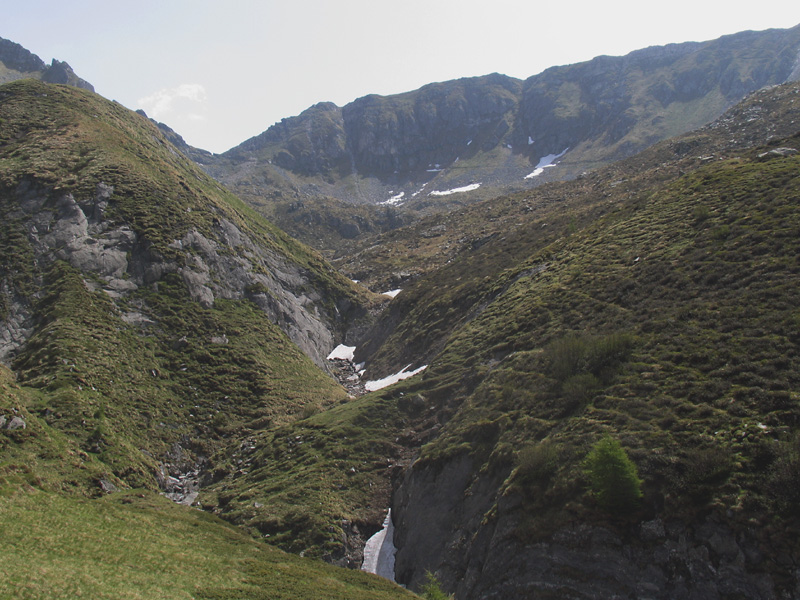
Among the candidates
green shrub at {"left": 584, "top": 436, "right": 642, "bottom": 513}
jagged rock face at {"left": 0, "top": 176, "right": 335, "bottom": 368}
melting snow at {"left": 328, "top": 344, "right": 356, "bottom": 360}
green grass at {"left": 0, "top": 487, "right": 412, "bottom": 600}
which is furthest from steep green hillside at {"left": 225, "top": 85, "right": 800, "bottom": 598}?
jagged rock face at {"left": 0, "top": 176, "right": 335, "bottom": 368}

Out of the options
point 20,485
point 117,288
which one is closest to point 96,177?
point 117,288

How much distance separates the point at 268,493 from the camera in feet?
101

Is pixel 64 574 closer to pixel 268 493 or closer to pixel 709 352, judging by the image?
pixel 268 493

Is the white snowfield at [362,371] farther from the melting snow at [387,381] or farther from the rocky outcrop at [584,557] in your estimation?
the rocky outcrop at [584,557]

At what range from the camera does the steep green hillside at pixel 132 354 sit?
18234 millimetres

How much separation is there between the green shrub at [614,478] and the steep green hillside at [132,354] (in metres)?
10.6

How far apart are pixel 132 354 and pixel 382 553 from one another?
29.5 m

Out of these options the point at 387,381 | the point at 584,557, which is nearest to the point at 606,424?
the point at 584,557

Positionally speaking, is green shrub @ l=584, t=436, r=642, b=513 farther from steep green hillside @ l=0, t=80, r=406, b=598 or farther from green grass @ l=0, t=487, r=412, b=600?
steep green hillside @ l=0, t=80, r=406, b=598

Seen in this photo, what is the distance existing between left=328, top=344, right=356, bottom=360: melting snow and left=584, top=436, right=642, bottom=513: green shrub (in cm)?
5295

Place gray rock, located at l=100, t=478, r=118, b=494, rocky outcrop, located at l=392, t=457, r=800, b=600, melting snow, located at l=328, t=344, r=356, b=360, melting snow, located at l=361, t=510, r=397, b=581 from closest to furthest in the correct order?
rocky outcrop, located at l=392, t=457, r=800, b=600 → gray rock, located at l=100, t=478, r=118, b=494 → melting snow, located at l=361, t=510, r=397, b=581 → melting snow, located at l=328, t=344, r=356, b=360

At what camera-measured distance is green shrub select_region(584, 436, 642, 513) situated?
16.6 meters

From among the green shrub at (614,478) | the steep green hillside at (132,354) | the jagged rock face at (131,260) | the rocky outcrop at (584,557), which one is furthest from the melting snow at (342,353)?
the green shrub at (614,478)

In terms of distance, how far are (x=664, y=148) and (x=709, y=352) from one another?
94271 millimetres
